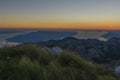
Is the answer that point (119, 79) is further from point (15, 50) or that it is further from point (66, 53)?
point (15, 50)

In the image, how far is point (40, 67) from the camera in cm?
779

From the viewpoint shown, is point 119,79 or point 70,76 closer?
point 70,76

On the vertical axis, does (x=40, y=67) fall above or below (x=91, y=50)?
above

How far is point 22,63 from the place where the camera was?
785 cm

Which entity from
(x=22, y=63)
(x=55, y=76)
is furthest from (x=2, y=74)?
(x=55, y=76)

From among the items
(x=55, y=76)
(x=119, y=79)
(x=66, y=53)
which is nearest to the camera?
(x=55, y=76)

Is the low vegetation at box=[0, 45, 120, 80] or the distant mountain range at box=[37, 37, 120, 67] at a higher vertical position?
the low vegetation at box=[0, 45, 120, 80]

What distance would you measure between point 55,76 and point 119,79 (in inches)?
87.0

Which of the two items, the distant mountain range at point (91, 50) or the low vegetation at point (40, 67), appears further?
the distant mountain range at point (91, 50)

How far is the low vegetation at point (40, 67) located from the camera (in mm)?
7177

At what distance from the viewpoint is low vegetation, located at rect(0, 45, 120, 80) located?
718cm

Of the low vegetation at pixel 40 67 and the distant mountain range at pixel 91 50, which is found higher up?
the low vegetation at pixel 40 67

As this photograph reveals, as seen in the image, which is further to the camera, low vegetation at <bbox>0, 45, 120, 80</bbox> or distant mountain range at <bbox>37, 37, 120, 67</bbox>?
distant mountain range at <bbox>37, 37, 120, 67</bbox>

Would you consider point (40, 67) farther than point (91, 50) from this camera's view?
No
